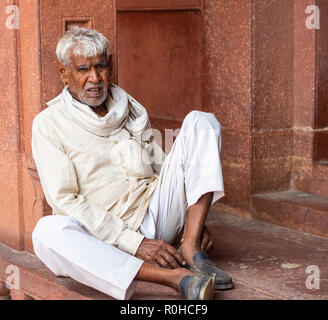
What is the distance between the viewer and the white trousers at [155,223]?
12.4 ft

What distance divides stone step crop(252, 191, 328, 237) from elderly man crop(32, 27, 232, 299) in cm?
126

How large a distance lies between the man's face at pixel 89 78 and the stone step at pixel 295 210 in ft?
5.98

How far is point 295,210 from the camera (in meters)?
A: 5.42

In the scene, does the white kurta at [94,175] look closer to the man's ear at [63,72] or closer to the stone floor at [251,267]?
the man's ear at [63,72]

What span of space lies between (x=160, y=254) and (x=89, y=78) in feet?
3.54

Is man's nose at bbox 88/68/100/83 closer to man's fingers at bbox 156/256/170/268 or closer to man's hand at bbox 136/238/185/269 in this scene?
man's hand at bbox 136/238/185/269

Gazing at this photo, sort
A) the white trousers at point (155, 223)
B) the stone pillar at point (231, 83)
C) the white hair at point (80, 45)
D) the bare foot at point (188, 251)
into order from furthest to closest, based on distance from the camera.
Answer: the stone pillar at point (231, 83) → the white hair at point (80, 45) → the bare foot at point (188, 251) → the white trousers at point (155, 223)

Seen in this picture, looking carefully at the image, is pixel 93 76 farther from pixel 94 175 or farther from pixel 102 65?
pixel 94 175

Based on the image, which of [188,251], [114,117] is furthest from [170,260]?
[114,117]

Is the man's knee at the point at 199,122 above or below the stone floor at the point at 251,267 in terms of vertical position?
above

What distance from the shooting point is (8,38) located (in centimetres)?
486

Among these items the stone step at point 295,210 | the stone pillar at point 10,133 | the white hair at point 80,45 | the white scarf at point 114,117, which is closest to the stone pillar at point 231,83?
the stone step at point 295,210
